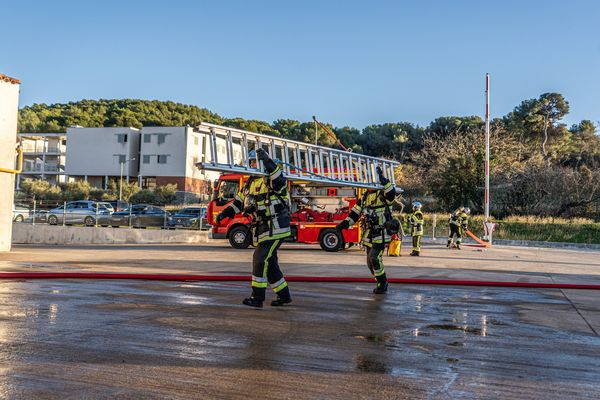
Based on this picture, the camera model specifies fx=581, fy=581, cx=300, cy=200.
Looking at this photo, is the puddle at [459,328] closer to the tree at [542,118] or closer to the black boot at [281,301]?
the black boot at [281,301]

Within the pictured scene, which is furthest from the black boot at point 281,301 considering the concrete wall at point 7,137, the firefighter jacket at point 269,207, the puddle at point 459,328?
the concrete wall at point 7,137

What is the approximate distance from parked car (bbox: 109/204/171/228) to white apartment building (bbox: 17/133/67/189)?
51203mm

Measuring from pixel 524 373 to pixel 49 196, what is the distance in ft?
172

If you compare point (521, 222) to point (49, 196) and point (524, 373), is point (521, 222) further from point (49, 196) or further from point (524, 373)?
point (49, 196)

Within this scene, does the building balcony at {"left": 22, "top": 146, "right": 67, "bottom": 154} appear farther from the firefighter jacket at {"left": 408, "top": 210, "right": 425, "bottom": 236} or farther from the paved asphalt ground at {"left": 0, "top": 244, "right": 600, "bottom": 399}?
the paved asphalt ground at {"left": 0, "top": 244, "right": 600, "bottom": 399}


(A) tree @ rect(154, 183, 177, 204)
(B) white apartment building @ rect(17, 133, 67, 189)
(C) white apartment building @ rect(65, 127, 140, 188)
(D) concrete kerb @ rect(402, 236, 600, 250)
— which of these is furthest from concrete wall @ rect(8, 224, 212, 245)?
(B) white apartment building @ rect(17, 133, 67, 189)

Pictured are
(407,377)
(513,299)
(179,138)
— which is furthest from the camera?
(179,138)

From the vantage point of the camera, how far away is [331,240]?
20562mm

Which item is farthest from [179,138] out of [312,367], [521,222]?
[312,367]

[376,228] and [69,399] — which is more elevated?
[376,228]

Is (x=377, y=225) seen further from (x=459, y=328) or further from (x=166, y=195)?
(x=166, y=195)

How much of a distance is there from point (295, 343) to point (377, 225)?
4281 mm

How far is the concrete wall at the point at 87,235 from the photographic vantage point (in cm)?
2509

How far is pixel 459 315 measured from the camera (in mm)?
7555
